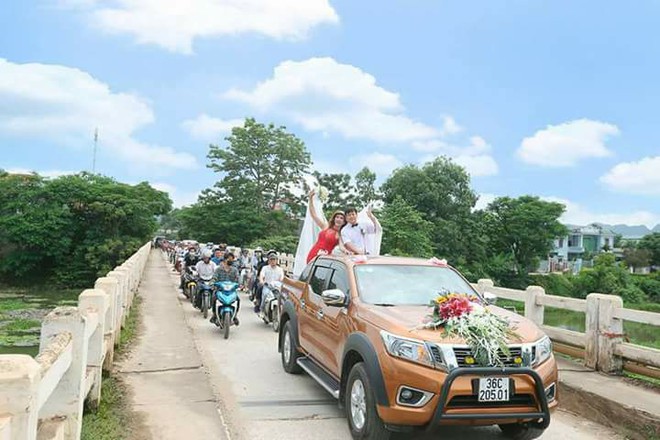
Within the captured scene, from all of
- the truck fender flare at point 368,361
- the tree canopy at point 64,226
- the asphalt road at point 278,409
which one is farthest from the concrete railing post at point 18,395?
the tree canopy at point 64,226

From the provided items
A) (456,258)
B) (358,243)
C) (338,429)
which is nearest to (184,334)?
(358,243)

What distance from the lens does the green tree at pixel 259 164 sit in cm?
4750

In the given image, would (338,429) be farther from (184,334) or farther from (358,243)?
(184,334)

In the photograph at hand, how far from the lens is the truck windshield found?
533 cm

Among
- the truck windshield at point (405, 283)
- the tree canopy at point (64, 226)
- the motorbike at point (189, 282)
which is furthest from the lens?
the tree canopy at point (64, 226)

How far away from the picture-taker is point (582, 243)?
80312 mm

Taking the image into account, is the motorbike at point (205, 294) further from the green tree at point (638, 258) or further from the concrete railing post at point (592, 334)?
the green tree at point (638, 258)

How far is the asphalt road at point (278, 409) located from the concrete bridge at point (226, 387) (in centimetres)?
1

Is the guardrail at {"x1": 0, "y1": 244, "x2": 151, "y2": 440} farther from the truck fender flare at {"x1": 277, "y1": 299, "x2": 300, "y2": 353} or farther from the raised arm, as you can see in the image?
the raised arm

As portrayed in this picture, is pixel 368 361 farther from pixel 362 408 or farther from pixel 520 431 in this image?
pixel 520 431

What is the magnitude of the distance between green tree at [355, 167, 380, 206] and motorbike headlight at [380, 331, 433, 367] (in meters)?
41.2

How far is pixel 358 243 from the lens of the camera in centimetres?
891

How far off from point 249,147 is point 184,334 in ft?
126

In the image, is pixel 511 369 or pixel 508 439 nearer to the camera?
pixel 511 369
